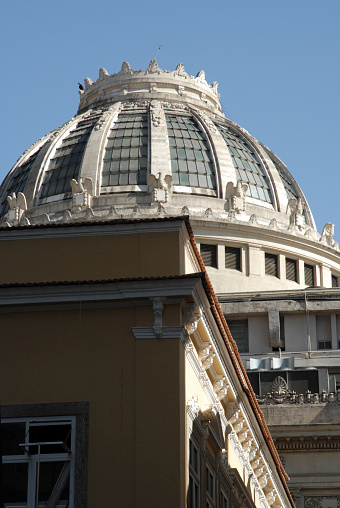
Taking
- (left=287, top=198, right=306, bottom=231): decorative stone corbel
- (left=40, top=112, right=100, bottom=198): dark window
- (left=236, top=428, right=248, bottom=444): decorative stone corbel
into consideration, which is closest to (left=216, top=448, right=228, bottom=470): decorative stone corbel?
(left=236, top=428, right=248, bottom=444): decorative stone corbel

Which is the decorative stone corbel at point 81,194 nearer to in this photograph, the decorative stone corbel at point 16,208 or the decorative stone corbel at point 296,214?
→ the decorative stone corbel at point 16,208

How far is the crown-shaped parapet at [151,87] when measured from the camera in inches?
3460

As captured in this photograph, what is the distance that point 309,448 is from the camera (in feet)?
173

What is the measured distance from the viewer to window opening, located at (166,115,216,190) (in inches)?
3167

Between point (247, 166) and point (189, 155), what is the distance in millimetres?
3978

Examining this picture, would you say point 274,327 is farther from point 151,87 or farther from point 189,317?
point 189,317

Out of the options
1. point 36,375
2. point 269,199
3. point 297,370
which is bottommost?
point 36,375

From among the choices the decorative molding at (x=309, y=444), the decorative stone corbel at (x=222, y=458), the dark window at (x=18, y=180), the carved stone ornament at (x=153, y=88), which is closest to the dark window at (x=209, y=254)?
the dark window at (x=18, y=180)

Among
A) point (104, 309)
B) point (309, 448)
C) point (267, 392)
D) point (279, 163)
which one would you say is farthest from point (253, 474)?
point (279, 163)

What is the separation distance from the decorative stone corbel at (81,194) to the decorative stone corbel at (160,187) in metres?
3.56

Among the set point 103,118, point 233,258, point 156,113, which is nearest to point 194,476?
point 233,258

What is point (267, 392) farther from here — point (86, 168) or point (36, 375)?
point (36, 375)

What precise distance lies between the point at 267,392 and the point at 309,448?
15.1 feet

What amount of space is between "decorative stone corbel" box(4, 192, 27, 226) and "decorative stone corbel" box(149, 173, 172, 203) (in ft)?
26.1
